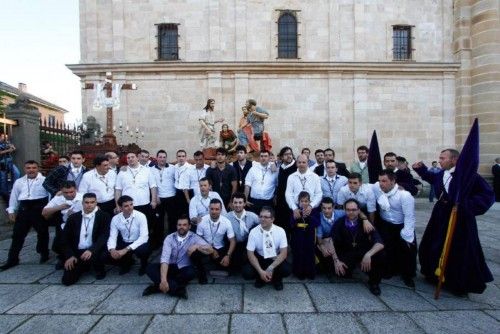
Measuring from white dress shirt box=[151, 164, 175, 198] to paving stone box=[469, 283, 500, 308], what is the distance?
577 centimetres

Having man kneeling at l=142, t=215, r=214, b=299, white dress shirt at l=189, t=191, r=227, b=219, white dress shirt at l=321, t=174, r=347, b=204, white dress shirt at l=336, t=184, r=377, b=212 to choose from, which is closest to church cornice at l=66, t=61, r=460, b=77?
white dress shirt at l=321, t=174, r=347, b=204

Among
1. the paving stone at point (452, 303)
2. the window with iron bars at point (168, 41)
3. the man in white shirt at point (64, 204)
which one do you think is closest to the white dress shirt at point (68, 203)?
the man in white shirt at point (64, 204)

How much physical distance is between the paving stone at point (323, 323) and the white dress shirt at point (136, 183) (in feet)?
12.7

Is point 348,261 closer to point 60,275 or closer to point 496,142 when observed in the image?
point 60,275

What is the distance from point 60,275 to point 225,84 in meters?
12.2

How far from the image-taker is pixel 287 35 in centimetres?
1678

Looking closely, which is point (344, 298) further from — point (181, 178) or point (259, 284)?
point (181, 178)

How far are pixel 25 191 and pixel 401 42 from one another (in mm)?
17201

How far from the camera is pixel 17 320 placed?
4051 mm

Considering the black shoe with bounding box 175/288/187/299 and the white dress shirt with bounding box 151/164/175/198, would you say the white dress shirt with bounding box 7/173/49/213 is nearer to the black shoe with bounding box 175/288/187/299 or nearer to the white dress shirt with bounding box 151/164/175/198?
the white dress shirt with bounding box 151/164/175/198

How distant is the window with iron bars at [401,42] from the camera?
17.0m

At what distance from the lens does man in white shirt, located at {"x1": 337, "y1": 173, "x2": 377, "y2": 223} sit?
579 cm

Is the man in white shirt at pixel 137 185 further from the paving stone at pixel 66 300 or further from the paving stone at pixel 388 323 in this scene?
the paving stone at pixel 388 323

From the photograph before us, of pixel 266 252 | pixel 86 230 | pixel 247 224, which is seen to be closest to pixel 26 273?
pixel 86 230
